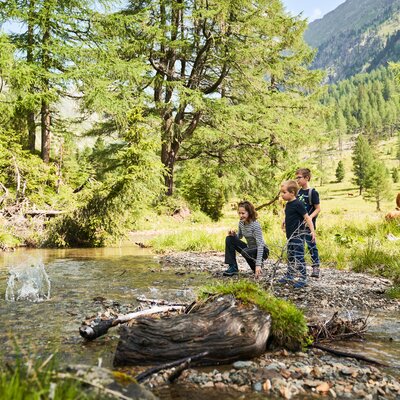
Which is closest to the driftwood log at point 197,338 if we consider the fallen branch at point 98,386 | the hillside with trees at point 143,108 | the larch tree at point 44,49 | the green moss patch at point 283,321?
the green moss patch at point 283,321

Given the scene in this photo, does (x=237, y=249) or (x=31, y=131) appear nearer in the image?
(x=237, y=249)

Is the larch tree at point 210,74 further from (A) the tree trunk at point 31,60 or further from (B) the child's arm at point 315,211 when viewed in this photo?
(B) the child's arm at point 315,211

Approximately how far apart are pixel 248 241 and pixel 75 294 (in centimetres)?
344

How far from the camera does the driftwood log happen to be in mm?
3438

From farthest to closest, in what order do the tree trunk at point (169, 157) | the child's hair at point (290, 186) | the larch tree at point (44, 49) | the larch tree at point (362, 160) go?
the larch tree at point (362, 160) < the tree trunk at point (169, 157) < the larch tree at point (44, 49) < the child's hair at point (290, 186)

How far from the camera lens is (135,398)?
2.11m

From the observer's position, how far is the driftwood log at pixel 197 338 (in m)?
3.44

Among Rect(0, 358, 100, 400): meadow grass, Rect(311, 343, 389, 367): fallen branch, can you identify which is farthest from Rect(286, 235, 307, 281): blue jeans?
Rect(0, 358, 100, 400): meadow grass

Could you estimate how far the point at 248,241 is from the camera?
7945 millimetres

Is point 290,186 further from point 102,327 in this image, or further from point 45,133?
point 45,133

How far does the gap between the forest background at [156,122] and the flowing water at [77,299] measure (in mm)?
3554

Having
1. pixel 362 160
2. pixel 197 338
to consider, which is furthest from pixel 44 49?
pixel 362 160

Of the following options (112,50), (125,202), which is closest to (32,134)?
(112,50)

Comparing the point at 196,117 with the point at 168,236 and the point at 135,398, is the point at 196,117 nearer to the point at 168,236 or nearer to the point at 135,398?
the point at 168,236
